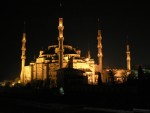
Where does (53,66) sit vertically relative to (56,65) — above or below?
below

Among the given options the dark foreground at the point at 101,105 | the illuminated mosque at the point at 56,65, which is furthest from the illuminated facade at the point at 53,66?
the dark foreground at the point at 101,105

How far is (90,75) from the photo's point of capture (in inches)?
2359

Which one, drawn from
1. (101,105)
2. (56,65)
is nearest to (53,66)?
(56,65)

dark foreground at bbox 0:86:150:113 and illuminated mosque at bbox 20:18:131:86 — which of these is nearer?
dark foreground at bbox 0:86:150:113

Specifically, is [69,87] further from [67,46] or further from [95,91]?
[67,46]

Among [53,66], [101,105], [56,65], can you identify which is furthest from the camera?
[53,66]

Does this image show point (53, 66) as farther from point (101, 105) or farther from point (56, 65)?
point (101, 105)

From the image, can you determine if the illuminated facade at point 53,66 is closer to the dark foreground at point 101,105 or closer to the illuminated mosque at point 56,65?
the illuminated mosque at point 56,65

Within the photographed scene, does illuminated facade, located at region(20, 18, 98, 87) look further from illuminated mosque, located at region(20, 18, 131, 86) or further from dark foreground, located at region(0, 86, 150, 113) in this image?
dark foreground, located at region(0, 86, 150, 113)

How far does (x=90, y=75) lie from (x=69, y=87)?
26.5m

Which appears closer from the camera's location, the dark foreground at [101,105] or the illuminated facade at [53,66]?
the dark foreground at [101,105]

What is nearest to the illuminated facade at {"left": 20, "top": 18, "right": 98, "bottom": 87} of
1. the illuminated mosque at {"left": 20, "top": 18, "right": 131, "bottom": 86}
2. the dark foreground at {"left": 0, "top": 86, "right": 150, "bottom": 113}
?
the illuminated mosque at {"left": 20, "top": 18, "right": 131, "bottom": 86}

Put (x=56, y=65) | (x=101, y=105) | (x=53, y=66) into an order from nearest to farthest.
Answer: (x=101, y=105) < (x=56, y=65) < (x=53, y=66)

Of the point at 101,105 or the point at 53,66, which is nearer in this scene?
the point at 101,105
